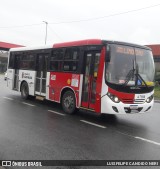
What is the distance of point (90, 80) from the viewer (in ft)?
32.7

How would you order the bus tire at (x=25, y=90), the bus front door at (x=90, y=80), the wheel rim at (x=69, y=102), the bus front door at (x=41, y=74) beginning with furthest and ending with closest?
the bus tire at (x=25, y=90)
the bus front door at (x=41, y=74)
the wheel rim at (x=69, y=102)
the bus front door at (x=90, y=80)

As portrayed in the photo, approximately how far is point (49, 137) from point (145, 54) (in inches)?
184

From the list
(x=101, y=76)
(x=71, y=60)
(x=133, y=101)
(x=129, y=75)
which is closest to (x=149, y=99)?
(x=133, y=101)

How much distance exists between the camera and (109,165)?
18.1 feet

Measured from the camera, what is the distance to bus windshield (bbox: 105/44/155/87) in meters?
9.30

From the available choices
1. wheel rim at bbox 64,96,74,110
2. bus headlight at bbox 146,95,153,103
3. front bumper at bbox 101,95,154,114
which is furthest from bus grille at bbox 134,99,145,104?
wheel rim at bbox 64,96,74,110

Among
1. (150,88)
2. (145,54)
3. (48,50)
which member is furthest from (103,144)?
(48,50)

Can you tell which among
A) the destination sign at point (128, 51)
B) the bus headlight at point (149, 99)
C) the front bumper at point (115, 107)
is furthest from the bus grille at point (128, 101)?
the destination sign at point (128, 51)

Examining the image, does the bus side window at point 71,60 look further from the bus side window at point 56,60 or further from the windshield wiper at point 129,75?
the windshield wiper at point 129,75

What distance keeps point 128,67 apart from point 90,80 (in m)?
1.37

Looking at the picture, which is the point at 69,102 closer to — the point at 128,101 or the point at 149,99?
the point at 128,101

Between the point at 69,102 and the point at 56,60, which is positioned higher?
the point at 56,60

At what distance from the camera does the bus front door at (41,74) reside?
12.9 m

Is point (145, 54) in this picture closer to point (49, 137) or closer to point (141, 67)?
point (141, 67)
